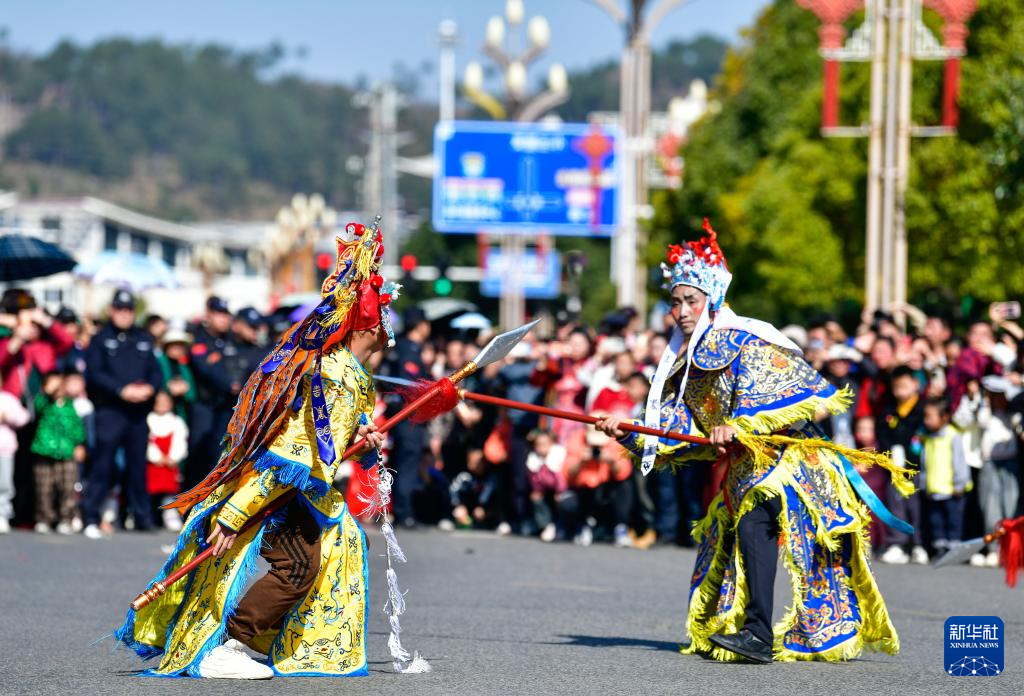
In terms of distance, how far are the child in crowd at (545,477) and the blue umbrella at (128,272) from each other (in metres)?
4.92

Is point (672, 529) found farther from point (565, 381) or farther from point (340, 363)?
point (340, 363)

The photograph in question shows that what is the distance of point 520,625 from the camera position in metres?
10.2

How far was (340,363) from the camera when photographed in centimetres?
809

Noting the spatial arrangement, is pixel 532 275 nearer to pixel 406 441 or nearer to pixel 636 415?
pixel 406 441

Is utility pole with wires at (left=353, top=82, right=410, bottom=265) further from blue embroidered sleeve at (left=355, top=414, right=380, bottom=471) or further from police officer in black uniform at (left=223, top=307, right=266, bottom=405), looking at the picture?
blue embroidered sleeve at (left=355, top=414, right=380, bottom=471)

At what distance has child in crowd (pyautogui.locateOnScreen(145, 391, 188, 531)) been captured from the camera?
54.4 feet

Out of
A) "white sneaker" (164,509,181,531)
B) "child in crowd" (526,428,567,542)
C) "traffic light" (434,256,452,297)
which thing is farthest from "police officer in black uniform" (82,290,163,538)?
"traffic light" (434,256,452,297)

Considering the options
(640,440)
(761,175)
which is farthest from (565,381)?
(761,175)

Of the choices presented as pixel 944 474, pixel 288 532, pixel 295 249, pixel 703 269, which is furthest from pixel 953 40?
pixel 295 249

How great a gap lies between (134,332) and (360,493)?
26.4 ft

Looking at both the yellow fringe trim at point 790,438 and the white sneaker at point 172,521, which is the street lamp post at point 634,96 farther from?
the yellow fringe trim at point 790,438

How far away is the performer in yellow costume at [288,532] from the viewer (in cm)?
796

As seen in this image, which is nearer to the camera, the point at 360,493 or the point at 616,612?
the point at 360,493

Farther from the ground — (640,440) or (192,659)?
(640,440)
